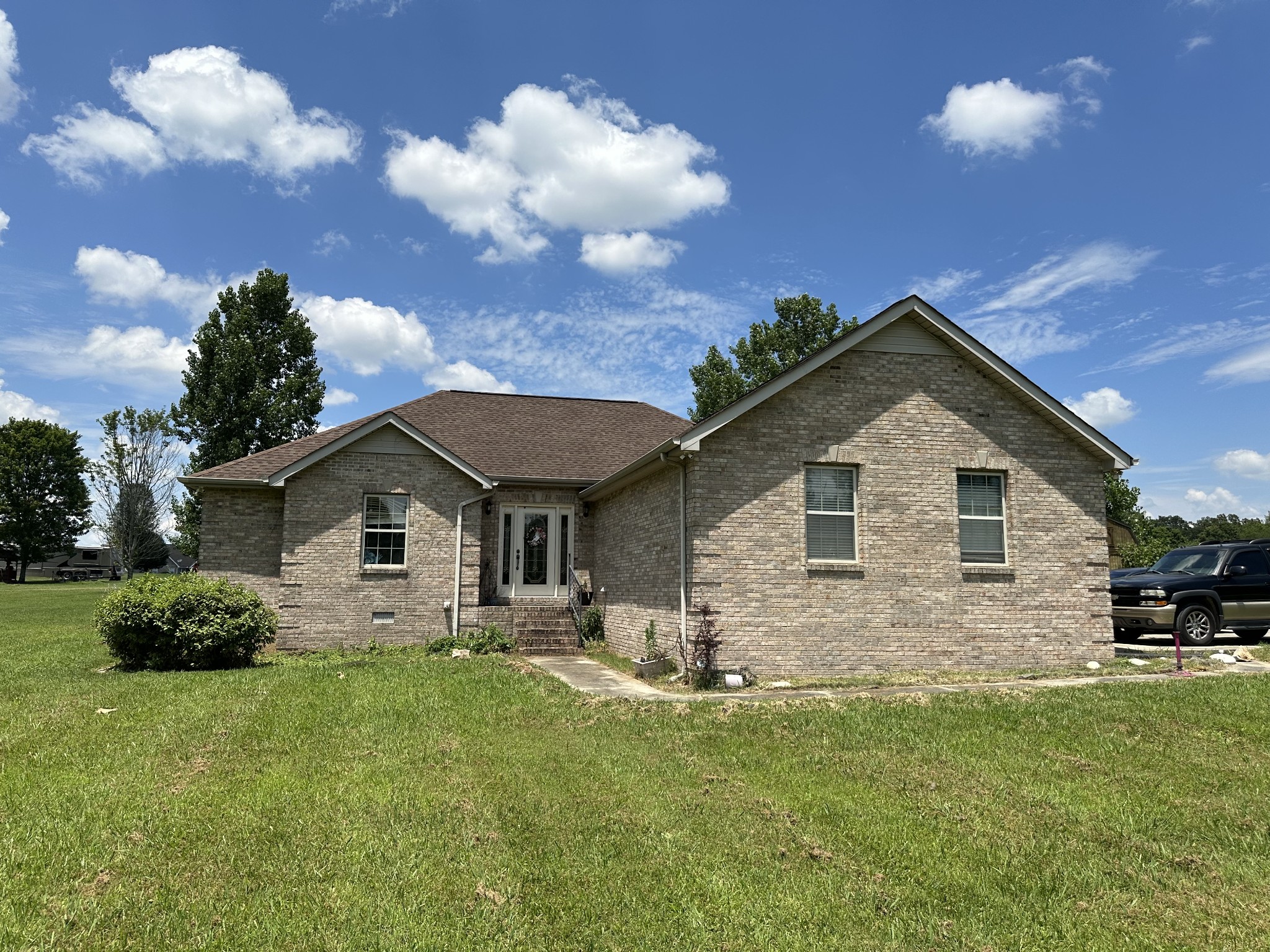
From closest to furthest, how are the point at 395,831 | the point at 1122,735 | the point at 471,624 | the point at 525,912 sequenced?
the point at 525,912, the point at 395,831, the point at 1122,735, the point at 471,624

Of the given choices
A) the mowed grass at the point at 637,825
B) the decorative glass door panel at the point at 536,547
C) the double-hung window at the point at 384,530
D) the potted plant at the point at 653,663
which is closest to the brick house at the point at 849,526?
the double-hung window at the point at 384,530

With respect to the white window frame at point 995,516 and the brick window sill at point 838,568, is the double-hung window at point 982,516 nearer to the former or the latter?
the white window frame at point 995,516

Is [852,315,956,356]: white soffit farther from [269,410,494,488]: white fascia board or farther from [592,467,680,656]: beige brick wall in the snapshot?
[269,410,494,488]: white fascia board

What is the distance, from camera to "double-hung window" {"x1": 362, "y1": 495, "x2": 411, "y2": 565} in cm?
1694

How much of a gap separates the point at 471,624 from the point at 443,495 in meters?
2.75

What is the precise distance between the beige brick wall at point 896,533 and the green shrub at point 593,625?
370 cm

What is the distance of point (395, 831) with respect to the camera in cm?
543

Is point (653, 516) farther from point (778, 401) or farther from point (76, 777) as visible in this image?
point (76, 777)

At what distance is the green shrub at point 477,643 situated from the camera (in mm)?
15891

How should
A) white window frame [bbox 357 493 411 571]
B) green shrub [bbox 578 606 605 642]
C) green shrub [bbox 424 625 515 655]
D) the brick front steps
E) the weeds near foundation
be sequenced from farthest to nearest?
green shrub [bbox 578 606 605 642] < white window frame [bbox 357 493 411 571] < the brick front steps < green shrub [bbox 424 625 515 655] < the weeds near foundation

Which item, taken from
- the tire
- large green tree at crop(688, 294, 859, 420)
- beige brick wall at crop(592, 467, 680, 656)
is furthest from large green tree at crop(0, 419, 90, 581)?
the tire

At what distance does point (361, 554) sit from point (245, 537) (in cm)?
280

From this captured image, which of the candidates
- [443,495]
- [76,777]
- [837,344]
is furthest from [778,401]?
[76,777]

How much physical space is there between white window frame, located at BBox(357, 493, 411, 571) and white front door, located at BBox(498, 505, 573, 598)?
2.18 meters
